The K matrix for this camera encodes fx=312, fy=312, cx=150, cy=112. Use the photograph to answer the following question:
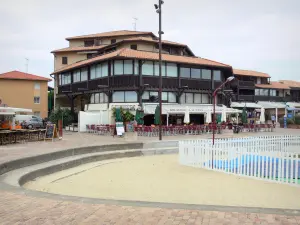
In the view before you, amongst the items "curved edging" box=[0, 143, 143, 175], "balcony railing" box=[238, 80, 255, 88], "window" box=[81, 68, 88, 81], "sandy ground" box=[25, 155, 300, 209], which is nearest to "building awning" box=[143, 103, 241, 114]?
"window" box=[81, 68, 88, 81]

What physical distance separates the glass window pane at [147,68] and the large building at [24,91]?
72.7ft

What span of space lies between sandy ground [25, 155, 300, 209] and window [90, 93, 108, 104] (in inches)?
881

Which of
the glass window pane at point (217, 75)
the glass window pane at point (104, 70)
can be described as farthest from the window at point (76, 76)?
the glass window pane at point (217, 75)

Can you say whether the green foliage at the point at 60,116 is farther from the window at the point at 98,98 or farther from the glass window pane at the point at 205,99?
the glass window pane at the point at 205,99

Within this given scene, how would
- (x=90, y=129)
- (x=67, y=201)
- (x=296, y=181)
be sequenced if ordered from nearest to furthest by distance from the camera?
(x=67, y=201), (x=296, y=181), (x=90, y=129)

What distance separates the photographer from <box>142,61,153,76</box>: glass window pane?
31795 mm

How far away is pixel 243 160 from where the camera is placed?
10.3m

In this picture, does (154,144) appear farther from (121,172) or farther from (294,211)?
(294,211)

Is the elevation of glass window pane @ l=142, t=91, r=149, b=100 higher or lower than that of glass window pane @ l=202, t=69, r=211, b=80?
lower

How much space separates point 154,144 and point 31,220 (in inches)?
495

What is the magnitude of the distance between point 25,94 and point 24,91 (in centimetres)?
47

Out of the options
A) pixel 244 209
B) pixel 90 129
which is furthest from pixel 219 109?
pixel 244 209

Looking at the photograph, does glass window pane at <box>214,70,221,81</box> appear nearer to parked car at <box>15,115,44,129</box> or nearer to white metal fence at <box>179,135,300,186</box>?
parked car at <box>15,115,44,129</box>

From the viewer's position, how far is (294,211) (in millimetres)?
5117
